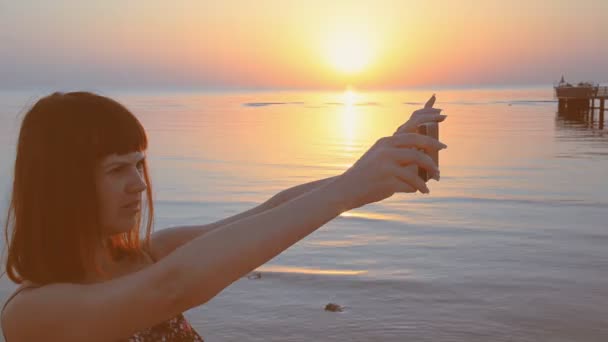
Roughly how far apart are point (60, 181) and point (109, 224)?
213 millimetres

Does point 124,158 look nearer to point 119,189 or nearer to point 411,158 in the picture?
point 119,189

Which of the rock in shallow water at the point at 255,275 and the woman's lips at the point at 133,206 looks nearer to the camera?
the woman's lips at the point at 133,206

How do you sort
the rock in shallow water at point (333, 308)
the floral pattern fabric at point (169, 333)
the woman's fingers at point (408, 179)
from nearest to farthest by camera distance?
the woman's fingers at point (408, 179) → the floral pattern fabric at point (169, 333) → the rock in shallow water at point (333, 308)

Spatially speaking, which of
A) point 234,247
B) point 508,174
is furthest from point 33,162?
point 508,174

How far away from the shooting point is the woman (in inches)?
54.5

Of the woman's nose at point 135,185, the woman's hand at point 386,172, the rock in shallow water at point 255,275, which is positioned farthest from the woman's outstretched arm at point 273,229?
the rock in shallow water at point 255,275

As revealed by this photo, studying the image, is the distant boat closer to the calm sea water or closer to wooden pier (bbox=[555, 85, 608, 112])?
wooden pier (bbox=[555, 85, 608, 112])

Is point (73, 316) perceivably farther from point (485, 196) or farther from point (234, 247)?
point (485, 196)

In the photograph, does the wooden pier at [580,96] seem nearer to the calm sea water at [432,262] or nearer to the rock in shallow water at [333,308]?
the calm sea water at [432,262]

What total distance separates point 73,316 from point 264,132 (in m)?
37.1

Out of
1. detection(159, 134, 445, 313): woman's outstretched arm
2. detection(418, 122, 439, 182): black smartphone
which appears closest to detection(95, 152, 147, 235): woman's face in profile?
detection(159, 134, 445, 313): woman's outstretched arm

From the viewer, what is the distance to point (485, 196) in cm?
1505

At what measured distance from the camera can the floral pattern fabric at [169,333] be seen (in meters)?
2.08

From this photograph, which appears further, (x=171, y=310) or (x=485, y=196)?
(x=485, y=196)
